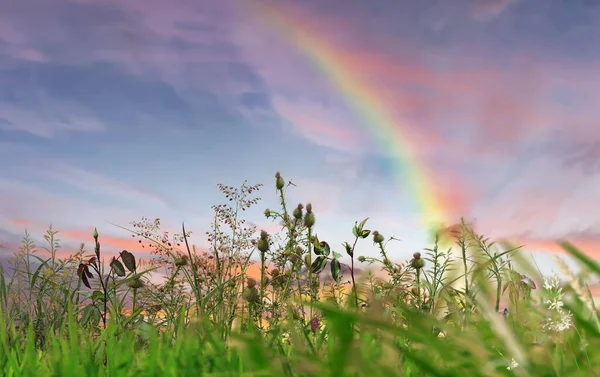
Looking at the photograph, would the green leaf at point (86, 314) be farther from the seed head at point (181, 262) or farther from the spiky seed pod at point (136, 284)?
the seed head at point (181, 262)

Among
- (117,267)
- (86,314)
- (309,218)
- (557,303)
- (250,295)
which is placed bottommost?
(557,303)

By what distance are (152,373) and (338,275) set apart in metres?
3.35

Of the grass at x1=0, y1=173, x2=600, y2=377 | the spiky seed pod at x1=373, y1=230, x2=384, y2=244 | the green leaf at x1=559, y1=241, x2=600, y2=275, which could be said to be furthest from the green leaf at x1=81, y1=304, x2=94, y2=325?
the green leaf at x1=559, y1=241, x2=600, y2=275

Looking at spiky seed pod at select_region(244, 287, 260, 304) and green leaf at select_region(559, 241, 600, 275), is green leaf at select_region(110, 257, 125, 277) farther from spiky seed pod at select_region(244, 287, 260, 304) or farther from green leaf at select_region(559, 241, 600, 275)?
green leaf at select_region(559, 241, 600, 275)

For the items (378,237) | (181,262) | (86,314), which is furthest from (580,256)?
(86,314)

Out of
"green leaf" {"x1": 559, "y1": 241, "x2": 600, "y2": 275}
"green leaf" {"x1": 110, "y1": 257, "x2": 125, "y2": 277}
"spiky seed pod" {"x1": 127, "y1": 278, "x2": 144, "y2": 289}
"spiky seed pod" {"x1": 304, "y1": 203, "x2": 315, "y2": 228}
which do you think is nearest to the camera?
"green leaf" {"x1": 559, "y1": 241, "x2": 600, "y2": 275}

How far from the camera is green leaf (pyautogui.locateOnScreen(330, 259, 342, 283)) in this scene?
5.02 m

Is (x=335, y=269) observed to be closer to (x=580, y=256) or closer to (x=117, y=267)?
(x=117, y=267)

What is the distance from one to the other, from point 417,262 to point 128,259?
7.82ft

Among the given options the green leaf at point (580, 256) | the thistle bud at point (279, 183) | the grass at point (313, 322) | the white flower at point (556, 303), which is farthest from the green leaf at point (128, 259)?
the green leaf at point (580, 256)

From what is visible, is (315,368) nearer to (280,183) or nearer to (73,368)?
(73,368)

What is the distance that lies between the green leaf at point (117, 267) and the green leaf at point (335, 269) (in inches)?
68.9

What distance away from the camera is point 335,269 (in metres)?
5.09

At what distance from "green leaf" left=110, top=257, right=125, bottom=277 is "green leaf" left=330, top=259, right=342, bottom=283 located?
175cm
